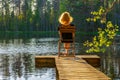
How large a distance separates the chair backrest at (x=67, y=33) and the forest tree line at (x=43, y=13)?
80.8 m

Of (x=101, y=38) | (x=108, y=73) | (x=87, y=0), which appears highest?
(x=87, y=0)

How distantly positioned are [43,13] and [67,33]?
104251 millimetres

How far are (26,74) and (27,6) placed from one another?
10695 centimetres

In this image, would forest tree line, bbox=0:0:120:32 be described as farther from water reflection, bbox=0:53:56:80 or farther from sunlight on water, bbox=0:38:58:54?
water reflection, bbox=0:53:56:80

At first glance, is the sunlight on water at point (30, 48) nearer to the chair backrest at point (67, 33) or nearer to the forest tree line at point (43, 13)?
the chair backrest at point (67, 33)

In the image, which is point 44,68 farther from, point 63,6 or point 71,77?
point 63,6

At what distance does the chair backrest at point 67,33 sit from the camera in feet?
68.4

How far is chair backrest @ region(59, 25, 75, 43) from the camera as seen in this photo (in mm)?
20844

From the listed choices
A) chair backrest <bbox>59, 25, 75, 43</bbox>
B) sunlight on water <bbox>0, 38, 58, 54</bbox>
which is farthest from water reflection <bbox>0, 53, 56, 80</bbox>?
sunlight on water <bbox>0, 38, 58, 54</bbox>

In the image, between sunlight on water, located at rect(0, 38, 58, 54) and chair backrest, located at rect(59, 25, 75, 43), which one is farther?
sunlight on water, located at rect(0, 38, 58, 54)

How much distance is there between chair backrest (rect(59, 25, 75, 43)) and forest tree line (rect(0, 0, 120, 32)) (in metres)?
80.8

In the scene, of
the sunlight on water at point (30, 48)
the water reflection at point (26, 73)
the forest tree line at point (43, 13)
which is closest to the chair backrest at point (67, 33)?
the water reflection at point (26, 73)

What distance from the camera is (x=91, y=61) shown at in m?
22.9

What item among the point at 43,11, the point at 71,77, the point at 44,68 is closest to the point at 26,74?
the point at 44,68
